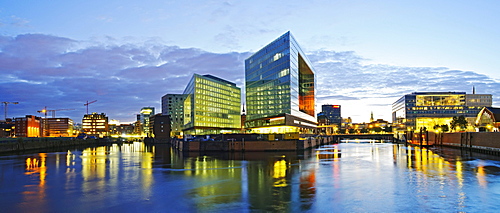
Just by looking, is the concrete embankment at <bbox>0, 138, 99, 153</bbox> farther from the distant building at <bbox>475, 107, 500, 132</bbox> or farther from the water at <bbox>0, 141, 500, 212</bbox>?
the distant building at <bbox>475, 107, 500, 132</bbox>

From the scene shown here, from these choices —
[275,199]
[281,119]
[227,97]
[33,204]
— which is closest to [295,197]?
[275,199]

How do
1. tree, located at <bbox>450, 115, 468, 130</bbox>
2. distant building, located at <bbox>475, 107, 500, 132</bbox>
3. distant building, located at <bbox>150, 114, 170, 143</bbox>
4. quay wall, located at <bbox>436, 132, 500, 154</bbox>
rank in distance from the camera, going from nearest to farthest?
quay wall, located at <bbox>436, 132, 500, 154</bbox>
distant building, located at <bbox>475, 107, 500, 132</bbox>
tree, located at <bbox>450, 115, 468, 130</bbox>
distant building, located at <bbox>150, 114, 170, 143</bbox>

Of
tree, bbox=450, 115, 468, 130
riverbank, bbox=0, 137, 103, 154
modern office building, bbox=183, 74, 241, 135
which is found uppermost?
modern office building, bbox=183, 74, 241, 135

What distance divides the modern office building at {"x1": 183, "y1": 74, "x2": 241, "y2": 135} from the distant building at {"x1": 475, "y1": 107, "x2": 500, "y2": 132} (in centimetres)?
10923

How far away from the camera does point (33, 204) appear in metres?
25.5

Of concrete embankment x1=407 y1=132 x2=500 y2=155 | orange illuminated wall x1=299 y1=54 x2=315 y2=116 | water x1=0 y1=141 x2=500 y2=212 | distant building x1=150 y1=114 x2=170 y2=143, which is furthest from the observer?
distant building x1=150 y1=114 x2=170 y2=143

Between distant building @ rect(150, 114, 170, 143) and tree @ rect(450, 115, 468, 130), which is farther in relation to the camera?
distant building @ rect(150, 114, 170, 143)

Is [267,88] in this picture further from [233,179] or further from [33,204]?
[33,204]

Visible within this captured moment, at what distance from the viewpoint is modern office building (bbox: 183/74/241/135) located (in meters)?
166

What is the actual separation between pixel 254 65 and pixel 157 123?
6646 centimetres

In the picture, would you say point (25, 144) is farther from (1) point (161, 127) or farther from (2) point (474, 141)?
(2) point (474, 141)

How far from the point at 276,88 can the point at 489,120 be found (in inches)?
2830

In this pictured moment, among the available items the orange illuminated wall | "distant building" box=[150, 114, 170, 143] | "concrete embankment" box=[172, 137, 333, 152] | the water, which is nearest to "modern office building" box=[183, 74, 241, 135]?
"distant building" box=[150, 114, 170, 143]

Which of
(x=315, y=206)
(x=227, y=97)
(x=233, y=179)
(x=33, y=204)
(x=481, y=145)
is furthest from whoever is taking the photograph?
(x=227, y=97)
